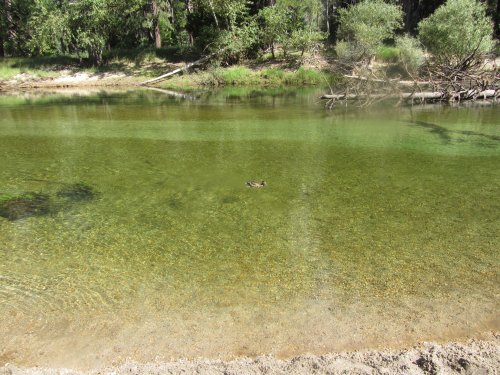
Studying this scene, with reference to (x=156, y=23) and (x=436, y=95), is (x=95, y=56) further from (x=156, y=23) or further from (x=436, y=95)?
(x=436, y=95)

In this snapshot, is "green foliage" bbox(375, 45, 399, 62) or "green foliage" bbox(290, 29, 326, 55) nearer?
"green foliage" bbox(375, 45, 399, 62)

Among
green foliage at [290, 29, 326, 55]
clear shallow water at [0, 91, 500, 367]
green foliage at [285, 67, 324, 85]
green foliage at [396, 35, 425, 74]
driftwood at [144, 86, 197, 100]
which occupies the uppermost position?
green foliage at [290, 29, 326, 55]

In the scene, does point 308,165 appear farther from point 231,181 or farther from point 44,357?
point 44,357

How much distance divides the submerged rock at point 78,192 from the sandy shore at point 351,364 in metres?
6.16

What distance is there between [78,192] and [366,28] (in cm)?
3381

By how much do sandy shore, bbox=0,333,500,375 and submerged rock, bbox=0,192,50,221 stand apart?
5.37 m

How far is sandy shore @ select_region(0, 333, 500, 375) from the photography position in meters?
4.52

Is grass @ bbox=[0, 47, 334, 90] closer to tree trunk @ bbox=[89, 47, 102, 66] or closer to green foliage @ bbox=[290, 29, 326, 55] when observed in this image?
tree trunk @ bbox=[89, 47, 102, 66]

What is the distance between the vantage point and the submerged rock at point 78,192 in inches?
416

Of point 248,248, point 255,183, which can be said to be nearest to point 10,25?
point 255,183

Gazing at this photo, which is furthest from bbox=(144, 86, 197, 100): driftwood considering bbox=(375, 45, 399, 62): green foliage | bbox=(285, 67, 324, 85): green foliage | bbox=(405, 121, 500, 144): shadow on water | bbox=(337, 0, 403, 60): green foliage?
bbox=(375, 45, 399, 62): green foliage

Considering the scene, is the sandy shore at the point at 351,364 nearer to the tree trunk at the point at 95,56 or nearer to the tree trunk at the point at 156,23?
the tree trunk at the point at 95,56

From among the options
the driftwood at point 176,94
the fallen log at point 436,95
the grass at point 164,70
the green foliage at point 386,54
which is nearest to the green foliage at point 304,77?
the grass at point 164,70

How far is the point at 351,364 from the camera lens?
4.67m
